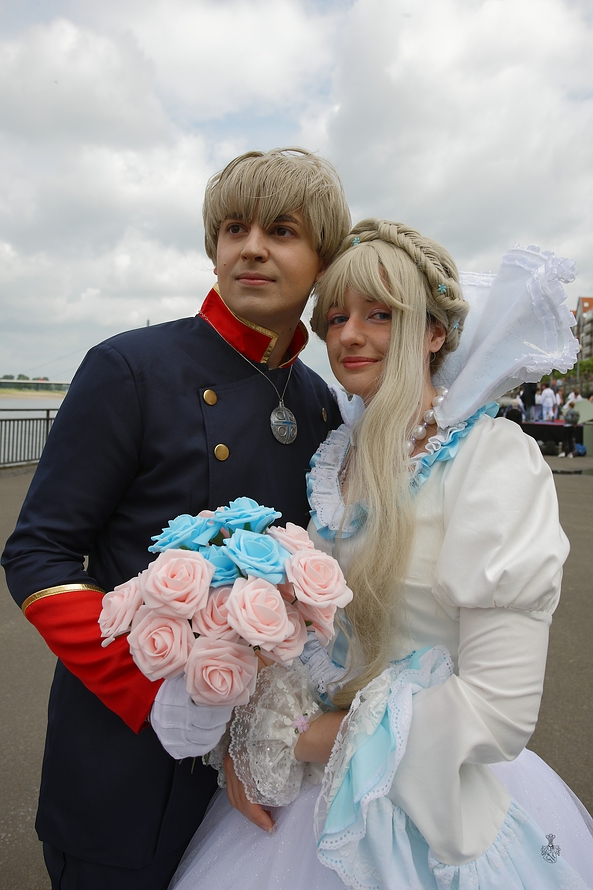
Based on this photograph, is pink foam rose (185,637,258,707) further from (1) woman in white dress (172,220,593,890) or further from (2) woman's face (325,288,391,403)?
(2) woman's face (325,288,391,403)

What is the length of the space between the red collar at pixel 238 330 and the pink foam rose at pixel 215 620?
A: 920 mm

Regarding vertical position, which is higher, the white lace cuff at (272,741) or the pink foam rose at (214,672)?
the pink foam rose at (214,672)

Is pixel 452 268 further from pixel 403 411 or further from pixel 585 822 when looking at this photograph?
pixel 585 822

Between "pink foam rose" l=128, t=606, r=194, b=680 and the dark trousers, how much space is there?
862 mm

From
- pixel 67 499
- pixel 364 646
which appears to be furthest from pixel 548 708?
pixel 67 499

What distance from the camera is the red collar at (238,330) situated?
181 cm

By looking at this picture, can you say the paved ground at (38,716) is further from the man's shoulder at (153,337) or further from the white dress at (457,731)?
the man's shoulder at (153,337)

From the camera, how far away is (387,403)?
1.67 meters

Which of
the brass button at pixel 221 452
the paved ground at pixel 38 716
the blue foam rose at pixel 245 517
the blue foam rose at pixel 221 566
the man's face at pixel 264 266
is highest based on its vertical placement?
the man's face at pixel 264 266

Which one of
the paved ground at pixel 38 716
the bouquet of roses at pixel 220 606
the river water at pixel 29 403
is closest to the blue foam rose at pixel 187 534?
the bouquet of roses at pixel 220 606

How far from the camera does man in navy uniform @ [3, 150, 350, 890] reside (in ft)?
4.81

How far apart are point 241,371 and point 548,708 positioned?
2.82 meters

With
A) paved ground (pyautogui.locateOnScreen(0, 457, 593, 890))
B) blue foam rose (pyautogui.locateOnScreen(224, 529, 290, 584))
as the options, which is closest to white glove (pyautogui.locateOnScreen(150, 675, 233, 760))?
blue foam rose (pyautogui.locateOnScreen(224, 529, 290, 584))

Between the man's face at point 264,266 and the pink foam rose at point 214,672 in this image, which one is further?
the man's face at point 264,266
